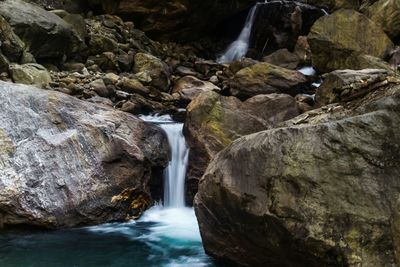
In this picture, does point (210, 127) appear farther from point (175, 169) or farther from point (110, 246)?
point (110, 246)

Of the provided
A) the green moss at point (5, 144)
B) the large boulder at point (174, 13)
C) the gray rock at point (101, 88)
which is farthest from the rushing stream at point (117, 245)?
the large boulder at point (174, 13)

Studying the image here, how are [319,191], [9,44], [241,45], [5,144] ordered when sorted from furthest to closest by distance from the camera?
1. [241,45]
2. [9,44]
3. [5,144]
4. [319,191]

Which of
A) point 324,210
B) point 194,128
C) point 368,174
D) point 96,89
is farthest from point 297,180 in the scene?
point 96,89

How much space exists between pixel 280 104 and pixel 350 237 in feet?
22.5

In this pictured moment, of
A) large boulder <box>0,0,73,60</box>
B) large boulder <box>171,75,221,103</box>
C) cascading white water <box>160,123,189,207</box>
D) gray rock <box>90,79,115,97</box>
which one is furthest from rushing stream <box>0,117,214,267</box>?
large boulder <box>0,0,73,60</box>

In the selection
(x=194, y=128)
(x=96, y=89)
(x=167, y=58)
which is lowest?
(x=194, y=128)

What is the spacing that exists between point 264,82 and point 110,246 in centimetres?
818

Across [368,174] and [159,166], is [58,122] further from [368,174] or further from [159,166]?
[368,174]

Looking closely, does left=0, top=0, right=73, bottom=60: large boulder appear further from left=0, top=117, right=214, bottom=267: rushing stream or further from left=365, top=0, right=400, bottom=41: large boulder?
left=365, top=0, right=400, bottom=41: large boulder

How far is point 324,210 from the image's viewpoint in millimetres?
4719

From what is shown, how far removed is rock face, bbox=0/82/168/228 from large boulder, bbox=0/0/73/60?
7056mm

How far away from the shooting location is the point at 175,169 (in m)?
10.1

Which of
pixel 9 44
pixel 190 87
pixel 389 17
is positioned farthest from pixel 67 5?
pixel 389 17

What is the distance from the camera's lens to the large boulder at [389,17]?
63.1 feet
